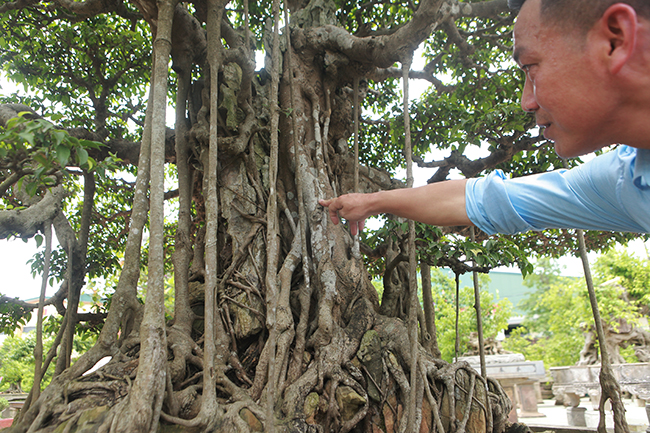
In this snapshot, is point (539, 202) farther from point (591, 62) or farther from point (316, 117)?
point (316, 117)

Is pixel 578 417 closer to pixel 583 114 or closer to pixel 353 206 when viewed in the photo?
pixel 353 206

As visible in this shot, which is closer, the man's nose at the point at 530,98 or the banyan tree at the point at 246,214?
the man's nose at the point at 530,98

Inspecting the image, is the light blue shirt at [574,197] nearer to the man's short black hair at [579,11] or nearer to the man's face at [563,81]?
the man's face at [563,81]

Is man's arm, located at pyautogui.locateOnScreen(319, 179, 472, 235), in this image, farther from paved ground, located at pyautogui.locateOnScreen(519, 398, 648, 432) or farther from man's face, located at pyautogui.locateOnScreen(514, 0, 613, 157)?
paved ground, located at pyautogui.locateOnScreen(519, 398, 648, 432)

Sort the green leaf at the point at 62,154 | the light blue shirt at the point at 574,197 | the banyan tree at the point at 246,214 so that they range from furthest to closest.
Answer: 1. the banyan tree at the point at 246,214
2. the green leaf at the point at 62,154
3. the light blue shirt at the point at 574,197

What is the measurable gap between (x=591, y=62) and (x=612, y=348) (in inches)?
615

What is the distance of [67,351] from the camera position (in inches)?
123

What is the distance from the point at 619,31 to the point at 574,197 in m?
0.37

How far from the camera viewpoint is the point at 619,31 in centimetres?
62

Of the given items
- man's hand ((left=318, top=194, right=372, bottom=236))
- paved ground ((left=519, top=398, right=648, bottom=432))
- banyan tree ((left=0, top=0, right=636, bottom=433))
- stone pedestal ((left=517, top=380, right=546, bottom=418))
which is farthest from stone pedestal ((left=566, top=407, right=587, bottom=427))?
man's hand ((left=318, top=194, right=372, bottom=236))

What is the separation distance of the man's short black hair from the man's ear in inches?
0.6

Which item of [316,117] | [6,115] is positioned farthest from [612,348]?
[6,115]

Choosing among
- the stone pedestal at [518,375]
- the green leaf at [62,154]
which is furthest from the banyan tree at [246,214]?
the stone pedestal at [518,375]

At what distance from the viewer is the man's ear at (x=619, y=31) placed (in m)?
0.60
